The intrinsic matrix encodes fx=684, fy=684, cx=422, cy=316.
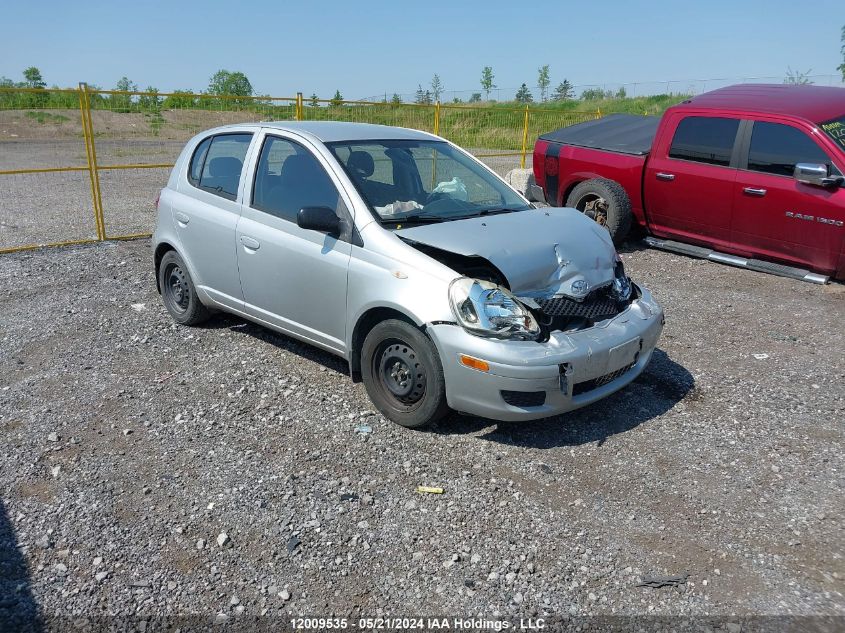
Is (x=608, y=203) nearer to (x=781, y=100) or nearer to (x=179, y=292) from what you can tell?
(x=781, y=100)

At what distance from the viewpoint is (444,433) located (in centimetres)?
436

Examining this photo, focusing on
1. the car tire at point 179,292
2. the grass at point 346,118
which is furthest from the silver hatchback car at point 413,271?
the grass at point 346,118

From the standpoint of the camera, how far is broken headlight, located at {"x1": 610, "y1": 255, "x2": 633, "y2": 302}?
4.59 metres

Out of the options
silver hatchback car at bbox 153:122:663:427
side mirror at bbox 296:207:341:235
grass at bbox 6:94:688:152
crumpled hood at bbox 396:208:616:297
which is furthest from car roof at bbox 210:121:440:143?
grass at bbox 6:94:688:152

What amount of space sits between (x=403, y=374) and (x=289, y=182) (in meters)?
1.74

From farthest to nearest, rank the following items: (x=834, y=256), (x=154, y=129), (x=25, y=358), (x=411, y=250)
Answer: (x=154, y=129), (x=834, y=256), (x=25, y=358), (x=411, y=250)

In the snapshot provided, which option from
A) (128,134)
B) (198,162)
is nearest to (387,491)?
(198,162)

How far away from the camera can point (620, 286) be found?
4711 mm

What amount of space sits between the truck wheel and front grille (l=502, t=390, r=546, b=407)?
5.27 m

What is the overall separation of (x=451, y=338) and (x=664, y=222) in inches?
226

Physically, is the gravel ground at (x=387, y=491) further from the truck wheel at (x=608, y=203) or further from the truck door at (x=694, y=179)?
the truck wheel at (x=608, y=203)

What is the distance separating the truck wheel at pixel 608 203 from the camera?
872 centimetres

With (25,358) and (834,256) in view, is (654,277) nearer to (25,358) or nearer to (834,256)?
(834,256)

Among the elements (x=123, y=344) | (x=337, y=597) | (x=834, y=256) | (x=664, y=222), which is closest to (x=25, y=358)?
(x=123, y=344)
